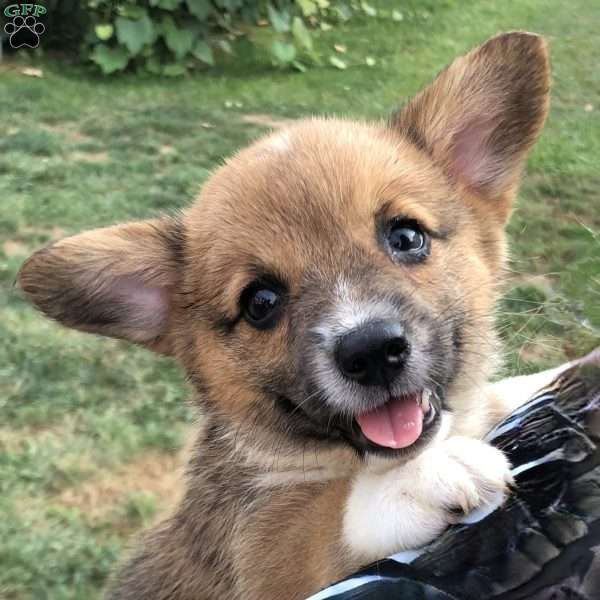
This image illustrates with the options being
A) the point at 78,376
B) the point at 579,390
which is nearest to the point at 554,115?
the point at 78,376

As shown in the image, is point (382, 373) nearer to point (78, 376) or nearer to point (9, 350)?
point (78, 376)

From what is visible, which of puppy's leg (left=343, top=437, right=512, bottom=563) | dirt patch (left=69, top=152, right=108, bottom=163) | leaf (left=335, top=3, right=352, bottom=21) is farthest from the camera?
leaf (left=335, top=3, right=352, bottom=21)

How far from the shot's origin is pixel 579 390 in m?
1.28

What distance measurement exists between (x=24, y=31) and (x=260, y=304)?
8.89 m

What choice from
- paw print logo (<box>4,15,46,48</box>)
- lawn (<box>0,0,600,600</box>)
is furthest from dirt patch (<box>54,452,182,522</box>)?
paw print logo (<box>4,15,46,48</box>)

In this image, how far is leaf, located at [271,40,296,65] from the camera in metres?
9.54

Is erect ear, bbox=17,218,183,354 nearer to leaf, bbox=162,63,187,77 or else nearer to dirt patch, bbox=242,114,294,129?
dirt patch, bbox=242,114,294,129

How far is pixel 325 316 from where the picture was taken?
204cm

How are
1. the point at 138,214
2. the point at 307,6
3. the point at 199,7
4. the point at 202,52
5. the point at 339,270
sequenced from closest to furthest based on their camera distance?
the point at 339,270 < the point at 138,214 < the point at 199,7 < the point at 202,52 < the point at 307,6

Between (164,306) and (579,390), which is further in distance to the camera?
(164,306)

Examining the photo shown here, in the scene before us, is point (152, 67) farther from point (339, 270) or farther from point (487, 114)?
point (339, 270)

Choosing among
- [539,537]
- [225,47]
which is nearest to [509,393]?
[539,537]

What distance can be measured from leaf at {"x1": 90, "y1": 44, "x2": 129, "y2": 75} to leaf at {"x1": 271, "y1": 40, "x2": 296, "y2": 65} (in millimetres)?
1825

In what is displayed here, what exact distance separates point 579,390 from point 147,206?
17.5ft
